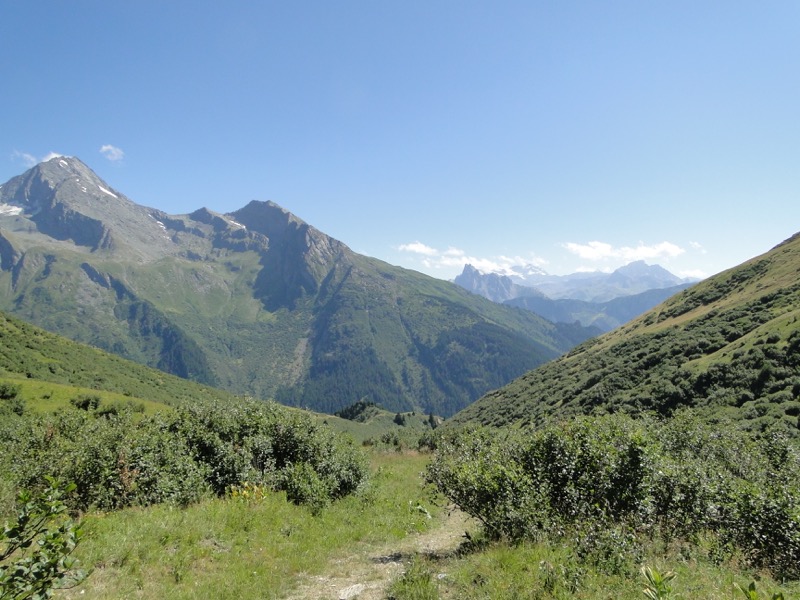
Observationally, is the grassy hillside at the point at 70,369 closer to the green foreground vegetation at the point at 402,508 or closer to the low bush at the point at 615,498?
the green foreground vegetation at the point at 402,508

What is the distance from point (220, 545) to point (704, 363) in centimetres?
5380

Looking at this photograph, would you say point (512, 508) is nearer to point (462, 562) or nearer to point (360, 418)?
Result: point (462, 562)

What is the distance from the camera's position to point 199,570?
9.73 m

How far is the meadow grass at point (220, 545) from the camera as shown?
8773mm

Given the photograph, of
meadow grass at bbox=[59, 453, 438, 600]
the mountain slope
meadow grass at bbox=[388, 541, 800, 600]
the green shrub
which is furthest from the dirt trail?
the mountain slope

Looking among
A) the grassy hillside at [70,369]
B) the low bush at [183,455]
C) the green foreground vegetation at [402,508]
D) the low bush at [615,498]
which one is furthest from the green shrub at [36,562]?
the grassy hillside at [70,369]

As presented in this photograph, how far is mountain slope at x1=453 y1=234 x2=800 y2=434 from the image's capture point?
120ft

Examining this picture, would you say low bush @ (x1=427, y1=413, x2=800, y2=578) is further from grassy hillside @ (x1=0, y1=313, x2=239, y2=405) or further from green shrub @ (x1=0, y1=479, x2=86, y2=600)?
grassy hillside @ (x1=0, y1=313, x2=239, y2=405)

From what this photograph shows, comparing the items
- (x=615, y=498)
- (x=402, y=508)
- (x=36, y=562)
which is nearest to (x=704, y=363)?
(x=402, y=508)

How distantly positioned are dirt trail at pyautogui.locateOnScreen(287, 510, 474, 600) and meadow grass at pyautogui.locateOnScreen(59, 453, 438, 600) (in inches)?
14.6

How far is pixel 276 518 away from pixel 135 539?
4432mm

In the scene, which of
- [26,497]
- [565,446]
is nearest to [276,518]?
[565,446]

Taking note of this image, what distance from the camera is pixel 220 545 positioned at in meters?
11.2

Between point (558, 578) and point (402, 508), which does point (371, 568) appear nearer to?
point (558, 578)
